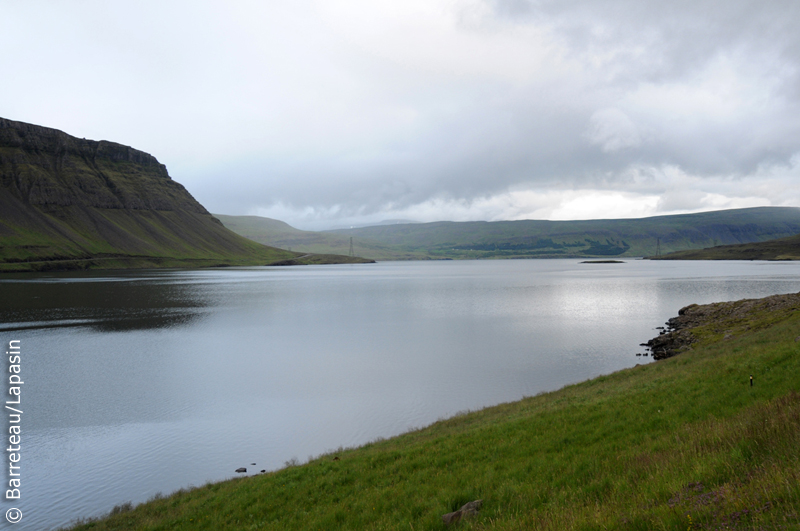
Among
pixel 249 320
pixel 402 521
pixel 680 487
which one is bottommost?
pixel 249 320

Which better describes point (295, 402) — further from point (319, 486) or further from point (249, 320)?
point (249, 320)

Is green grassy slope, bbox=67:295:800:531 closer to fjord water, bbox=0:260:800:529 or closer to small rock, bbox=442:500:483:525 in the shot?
small rock, bbox=442:500:483:525

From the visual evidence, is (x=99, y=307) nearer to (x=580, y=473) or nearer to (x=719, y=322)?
(x=580, y=473)

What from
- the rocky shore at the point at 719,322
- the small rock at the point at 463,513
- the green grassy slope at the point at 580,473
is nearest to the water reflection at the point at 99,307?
the green grassy slope at the point at 580,473

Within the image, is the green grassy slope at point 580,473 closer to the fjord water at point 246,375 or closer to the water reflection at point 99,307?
the fjord water at point 246,375

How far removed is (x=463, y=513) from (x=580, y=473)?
3128 millimetres

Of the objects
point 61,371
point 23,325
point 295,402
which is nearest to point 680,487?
point 295,402

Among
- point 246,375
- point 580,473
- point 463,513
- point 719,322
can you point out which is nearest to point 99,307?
point 246,375

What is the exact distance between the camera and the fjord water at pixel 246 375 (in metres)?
21.3

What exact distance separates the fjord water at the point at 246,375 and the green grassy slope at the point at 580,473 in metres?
4.88

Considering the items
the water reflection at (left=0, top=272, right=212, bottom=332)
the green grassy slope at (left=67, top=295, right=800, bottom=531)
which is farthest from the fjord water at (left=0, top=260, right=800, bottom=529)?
the green grassy slope at (left=67, top=295, right=800, bottom=531)

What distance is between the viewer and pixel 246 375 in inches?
1468

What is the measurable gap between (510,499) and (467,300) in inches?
3178

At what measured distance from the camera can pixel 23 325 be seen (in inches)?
2232
